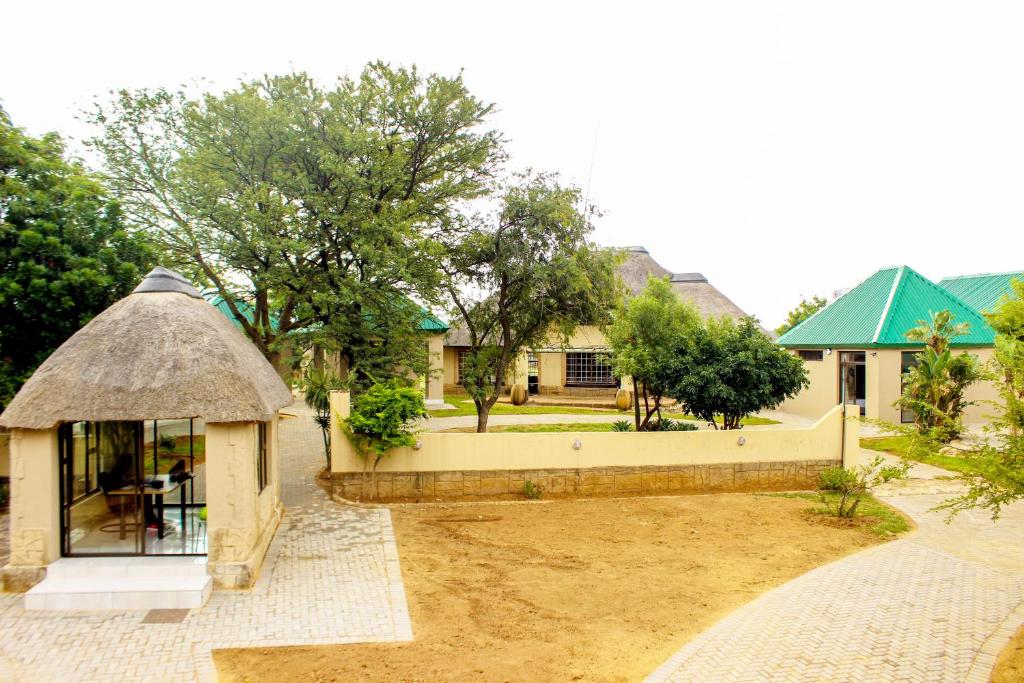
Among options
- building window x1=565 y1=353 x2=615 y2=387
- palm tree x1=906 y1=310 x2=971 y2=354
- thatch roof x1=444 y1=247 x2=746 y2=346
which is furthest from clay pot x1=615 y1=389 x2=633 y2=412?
palm tree x1=906 y1=310 x2=971 y2=354

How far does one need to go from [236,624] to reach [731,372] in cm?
1149

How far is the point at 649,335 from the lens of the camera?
1686 centimetres

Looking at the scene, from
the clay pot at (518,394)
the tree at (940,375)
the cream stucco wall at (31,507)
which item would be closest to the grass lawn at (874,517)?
the tree at (940,375)

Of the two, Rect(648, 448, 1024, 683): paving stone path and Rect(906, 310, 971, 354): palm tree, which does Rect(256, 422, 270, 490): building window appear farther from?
Result: Rect(906, 310, 971, 354): palm tree

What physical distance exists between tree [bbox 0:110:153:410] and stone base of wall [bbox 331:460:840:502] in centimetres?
583

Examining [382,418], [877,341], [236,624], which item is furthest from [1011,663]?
[877,341]

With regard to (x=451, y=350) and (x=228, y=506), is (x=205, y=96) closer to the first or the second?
(x=228, y=506)

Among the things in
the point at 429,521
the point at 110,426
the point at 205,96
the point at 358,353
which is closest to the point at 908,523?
the point at 429,521

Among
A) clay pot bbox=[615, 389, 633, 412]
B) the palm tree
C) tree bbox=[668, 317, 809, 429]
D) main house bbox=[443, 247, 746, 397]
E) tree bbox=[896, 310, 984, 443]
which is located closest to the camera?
tree bbox=[668, 317, 809, 429]

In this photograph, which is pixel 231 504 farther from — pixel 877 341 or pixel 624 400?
pixel 877 341

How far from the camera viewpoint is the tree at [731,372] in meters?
15.2

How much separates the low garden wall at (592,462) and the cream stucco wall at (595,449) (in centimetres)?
2

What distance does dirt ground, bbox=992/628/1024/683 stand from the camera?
6414 mm

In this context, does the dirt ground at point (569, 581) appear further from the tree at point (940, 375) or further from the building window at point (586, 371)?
the building window at point (586, 371)
